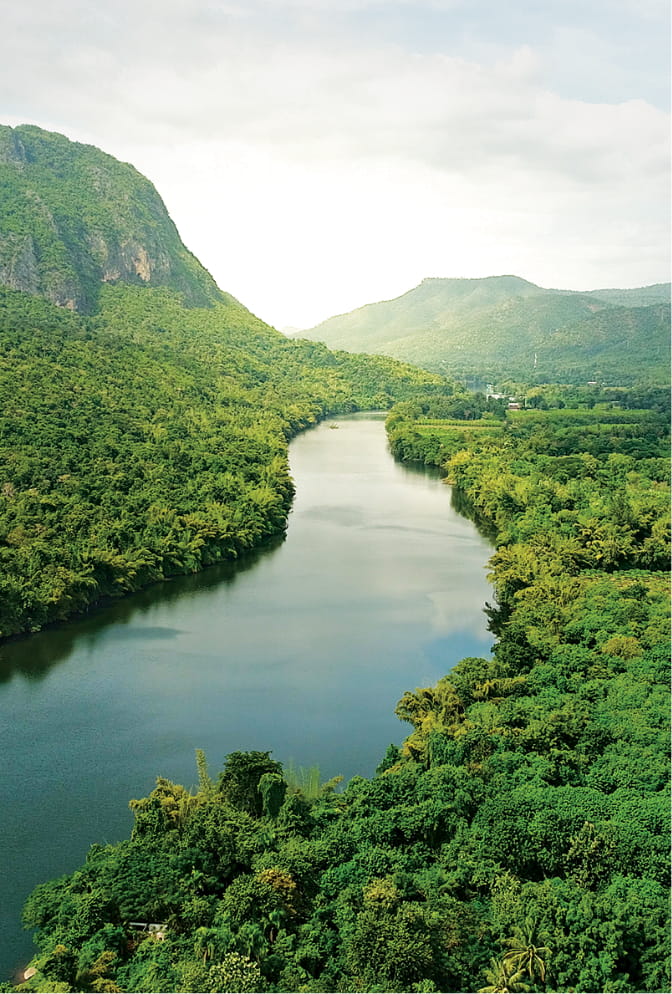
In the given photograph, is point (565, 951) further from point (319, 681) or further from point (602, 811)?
point (319, 681)

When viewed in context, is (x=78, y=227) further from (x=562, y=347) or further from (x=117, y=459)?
(x=562, y=347)

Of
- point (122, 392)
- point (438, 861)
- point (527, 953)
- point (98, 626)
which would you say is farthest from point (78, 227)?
point (527, 953)

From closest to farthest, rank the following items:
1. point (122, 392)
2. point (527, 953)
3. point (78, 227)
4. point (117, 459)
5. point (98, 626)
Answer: point (527, 953) < point (98, 626) < point (117, 459) < point (122, 392) < point (78, 227)

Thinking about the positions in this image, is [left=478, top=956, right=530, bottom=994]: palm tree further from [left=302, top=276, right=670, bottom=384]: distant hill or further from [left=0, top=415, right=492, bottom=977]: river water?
[left=302, top=276, right=670, bottom=384]: distant hill

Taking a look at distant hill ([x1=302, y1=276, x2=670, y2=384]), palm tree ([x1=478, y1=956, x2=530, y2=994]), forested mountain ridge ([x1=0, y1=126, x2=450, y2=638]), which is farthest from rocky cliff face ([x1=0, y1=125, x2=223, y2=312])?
palm tree ([x1=478, y1=956, x2=530, y2=994])

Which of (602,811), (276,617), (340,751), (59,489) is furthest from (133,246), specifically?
(602,811)
